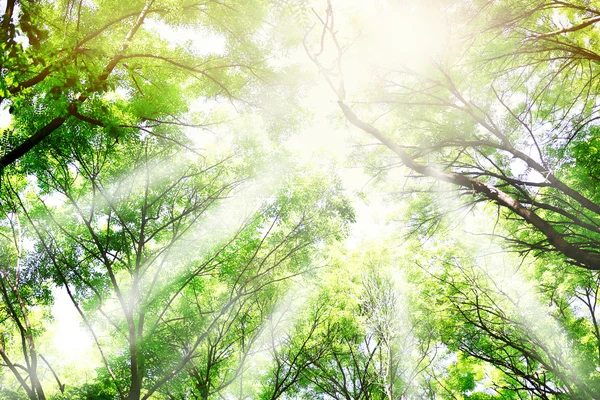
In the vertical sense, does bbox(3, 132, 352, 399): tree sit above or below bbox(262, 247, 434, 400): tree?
above

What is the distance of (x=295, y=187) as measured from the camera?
7.63m

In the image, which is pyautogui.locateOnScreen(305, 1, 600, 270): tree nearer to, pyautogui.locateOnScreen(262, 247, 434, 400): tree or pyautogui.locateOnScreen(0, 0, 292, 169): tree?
pyautogui.locateOnScreen(0, 0, 292, 169): tree

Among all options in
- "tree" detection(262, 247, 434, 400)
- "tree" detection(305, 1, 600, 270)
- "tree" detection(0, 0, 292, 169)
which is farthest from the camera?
"tree" detection(262, 247, 434, 400)

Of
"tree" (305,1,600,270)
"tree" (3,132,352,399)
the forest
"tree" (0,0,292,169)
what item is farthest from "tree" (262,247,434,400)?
"tree" (0,0,292,169)

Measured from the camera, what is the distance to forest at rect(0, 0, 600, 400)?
398cm

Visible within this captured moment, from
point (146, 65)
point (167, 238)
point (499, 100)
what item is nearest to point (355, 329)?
point (167, 238)

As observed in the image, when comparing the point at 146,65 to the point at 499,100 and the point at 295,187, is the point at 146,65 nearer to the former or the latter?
the point at 295,187

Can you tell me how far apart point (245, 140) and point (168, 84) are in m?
1.94

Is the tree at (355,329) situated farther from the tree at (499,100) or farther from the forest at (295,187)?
the tree at (499,100)

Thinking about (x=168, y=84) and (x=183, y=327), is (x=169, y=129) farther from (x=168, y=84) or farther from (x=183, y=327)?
(x=183, y=327)

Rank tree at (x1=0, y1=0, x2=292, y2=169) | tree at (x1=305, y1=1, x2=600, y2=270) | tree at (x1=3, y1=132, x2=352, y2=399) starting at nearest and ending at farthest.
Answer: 1. tree at (x1=305, y1=1, x2=600, y2=270)
2. tree at (x1=0, y1=0, x2=292, y2=169)
3. tree at (x1=3, y1=132, x2=352, y2=399)

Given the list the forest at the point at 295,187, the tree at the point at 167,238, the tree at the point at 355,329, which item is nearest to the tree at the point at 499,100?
the forest at the point at 295,187

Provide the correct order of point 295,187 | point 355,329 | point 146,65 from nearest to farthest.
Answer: point 146,65, point 295,187, point 355,329

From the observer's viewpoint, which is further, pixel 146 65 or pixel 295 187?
pixel 295 187
